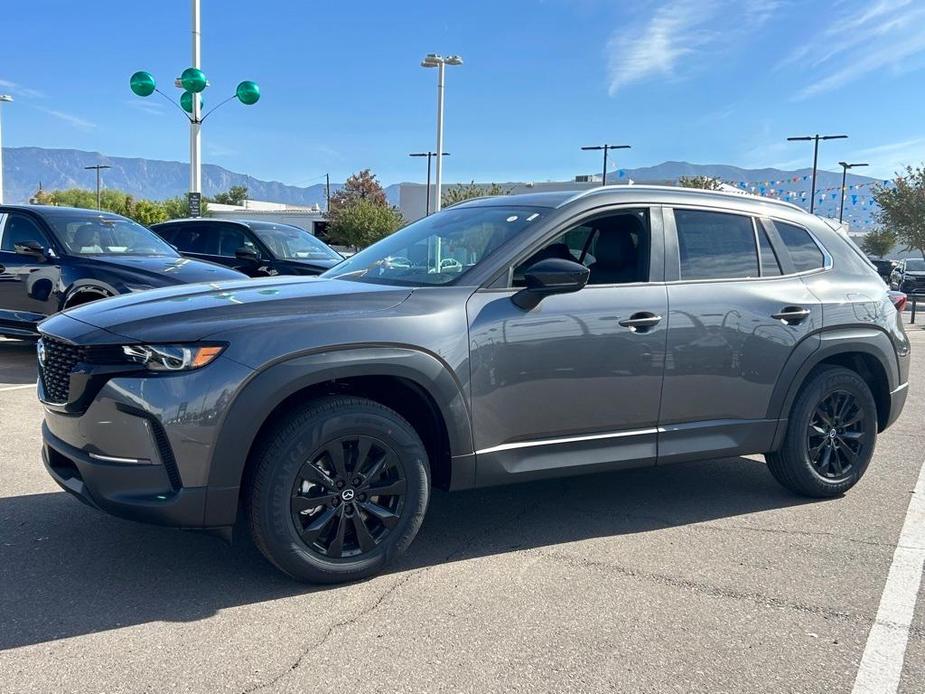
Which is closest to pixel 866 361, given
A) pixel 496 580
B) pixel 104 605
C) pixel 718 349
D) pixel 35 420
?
pixel 718 349

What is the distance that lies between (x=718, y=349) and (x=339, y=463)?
211 centimetres

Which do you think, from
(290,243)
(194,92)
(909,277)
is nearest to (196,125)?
(194,92)

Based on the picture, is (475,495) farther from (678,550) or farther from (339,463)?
(339,463)

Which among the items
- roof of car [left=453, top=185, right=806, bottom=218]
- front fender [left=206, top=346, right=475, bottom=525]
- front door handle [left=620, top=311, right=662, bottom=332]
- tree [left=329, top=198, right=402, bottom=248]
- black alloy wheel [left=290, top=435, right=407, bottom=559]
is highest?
tree [left=329, top=198, right=402, bottom=248]

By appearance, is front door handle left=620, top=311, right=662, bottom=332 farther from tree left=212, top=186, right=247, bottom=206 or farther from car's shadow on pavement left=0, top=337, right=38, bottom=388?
tree left=212, top=186, right=247, bottom=206

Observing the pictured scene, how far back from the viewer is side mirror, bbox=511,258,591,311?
370 cm

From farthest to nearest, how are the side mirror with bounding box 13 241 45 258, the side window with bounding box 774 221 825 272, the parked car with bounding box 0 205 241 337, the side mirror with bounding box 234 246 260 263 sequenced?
the side mirror with bounding box 234 246 260 263
the side mirror with bounding box 13 241 45 258
the parked car with bounding box 0 205 241 337
the side window with bounding box 774 221 825 272

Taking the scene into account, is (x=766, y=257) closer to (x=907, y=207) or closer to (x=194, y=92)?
(x=194, y=92)

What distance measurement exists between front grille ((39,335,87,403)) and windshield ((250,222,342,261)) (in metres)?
8.16

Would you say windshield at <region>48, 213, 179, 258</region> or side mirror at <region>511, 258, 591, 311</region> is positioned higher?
windshield at <region>48, 213, 179, 258</region>

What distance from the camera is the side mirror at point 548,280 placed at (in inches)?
146

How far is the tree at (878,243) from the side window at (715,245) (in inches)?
2266

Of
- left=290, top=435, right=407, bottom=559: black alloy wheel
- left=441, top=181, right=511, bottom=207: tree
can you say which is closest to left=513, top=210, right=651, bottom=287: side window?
left=290, top=435, right=407, bottom=559: black alloy wheel

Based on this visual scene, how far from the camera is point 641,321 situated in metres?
4.06
